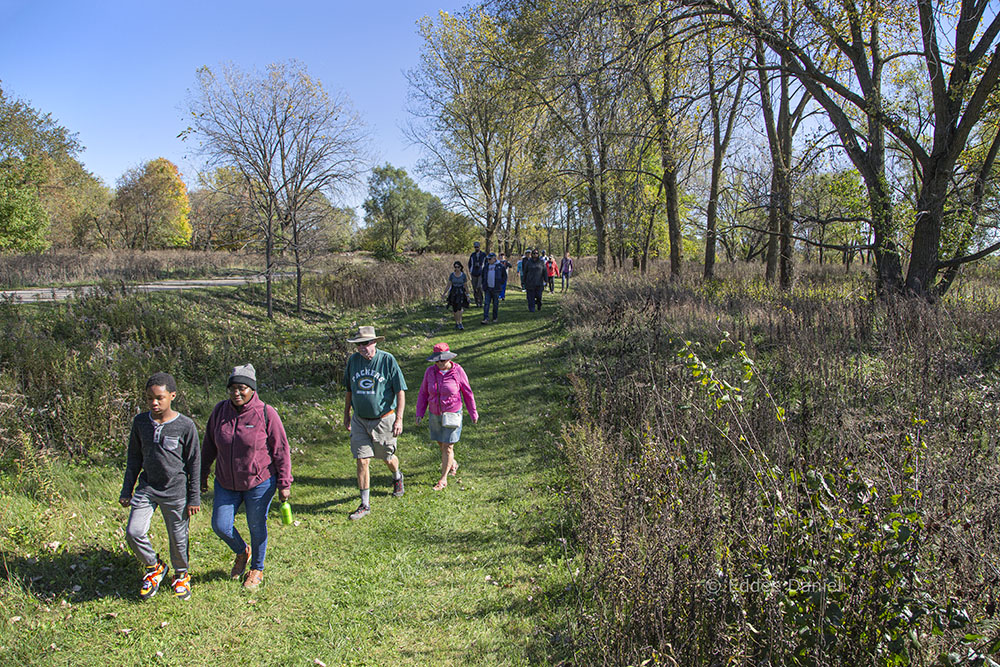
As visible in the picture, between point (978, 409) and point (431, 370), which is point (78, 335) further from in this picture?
point (978, 409)

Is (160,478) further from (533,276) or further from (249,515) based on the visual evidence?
(533,276)

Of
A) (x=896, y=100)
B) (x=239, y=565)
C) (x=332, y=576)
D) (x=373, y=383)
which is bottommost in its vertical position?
(x=332, y=576)

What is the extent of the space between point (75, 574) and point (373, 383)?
285cm

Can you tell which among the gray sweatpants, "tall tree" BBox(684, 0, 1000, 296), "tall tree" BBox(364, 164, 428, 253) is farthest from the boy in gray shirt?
"tall tree" BBox(364, 164, 428, 253)

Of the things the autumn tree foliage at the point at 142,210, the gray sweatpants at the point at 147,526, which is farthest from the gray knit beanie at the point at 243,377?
the autumn tree foliage at the point at 142,210

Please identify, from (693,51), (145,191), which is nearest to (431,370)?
(693,51)

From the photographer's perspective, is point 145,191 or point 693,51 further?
point 145,191

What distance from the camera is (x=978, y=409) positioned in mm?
4840

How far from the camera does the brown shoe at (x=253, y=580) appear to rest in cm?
429

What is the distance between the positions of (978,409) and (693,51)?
9.53 meters

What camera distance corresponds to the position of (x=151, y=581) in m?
4.10

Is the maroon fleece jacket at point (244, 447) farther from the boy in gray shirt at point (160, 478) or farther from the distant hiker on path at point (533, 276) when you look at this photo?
the distant hiker on path at point (533, 276)

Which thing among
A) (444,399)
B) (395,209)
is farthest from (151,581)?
(395,209)

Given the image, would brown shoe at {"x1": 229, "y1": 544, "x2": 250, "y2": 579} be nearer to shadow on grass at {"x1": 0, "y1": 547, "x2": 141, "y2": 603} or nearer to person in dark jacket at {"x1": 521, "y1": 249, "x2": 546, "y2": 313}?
shadow on grass at {"x1": 0, "y1": 547, "x2": 141, "y2": 603}
